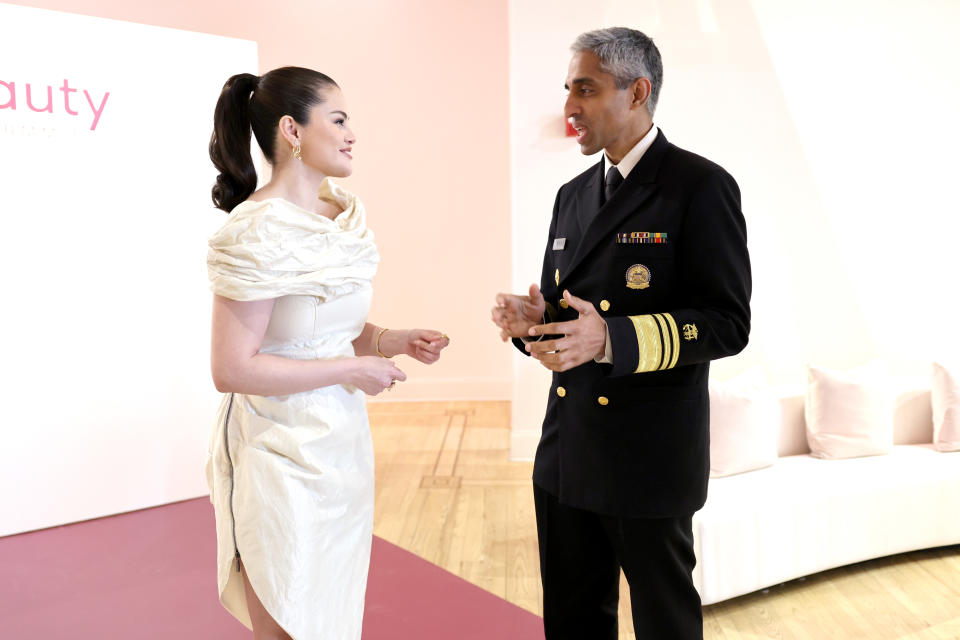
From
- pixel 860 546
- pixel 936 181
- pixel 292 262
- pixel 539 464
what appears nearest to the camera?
pixel 292 262

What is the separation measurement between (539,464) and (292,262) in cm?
77

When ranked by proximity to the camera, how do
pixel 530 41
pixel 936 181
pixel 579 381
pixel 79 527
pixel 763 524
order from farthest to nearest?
1. pixel 530 41
2. pixel 936 181
3. pixel 79 527
4. pixel 763 524
5. pixel 579 381

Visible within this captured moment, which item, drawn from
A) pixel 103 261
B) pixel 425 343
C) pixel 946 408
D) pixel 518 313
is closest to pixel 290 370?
pixel 425 343

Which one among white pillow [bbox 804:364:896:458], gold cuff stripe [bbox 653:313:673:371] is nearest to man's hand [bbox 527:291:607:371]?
gold cuff stripe [bbox 653:313:673:371]

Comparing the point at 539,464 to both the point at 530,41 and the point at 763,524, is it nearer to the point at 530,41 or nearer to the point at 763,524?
the point at 763,524

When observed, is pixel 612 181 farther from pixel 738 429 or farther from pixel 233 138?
pixel 738 429

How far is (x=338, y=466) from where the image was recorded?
176 centimetres

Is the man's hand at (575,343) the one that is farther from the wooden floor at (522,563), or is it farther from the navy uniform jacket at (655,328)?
the wooden floor at (522,563)

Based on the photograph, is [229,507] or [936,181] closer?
[229,507]

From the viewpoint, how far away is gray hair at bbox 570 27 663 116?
69.9 inches

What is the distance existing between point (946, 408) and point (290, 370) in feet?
10.5

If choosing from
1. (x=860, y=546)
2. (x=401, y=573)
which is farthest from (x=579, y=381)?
(x=860, y=546)

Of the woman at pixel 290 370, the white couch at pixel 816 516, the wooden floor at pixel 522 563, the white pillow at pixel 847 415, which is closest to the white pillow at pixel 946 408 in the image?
the white couch at pixel 816 516

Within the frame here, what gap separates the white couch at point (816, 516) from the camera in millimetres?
2918
